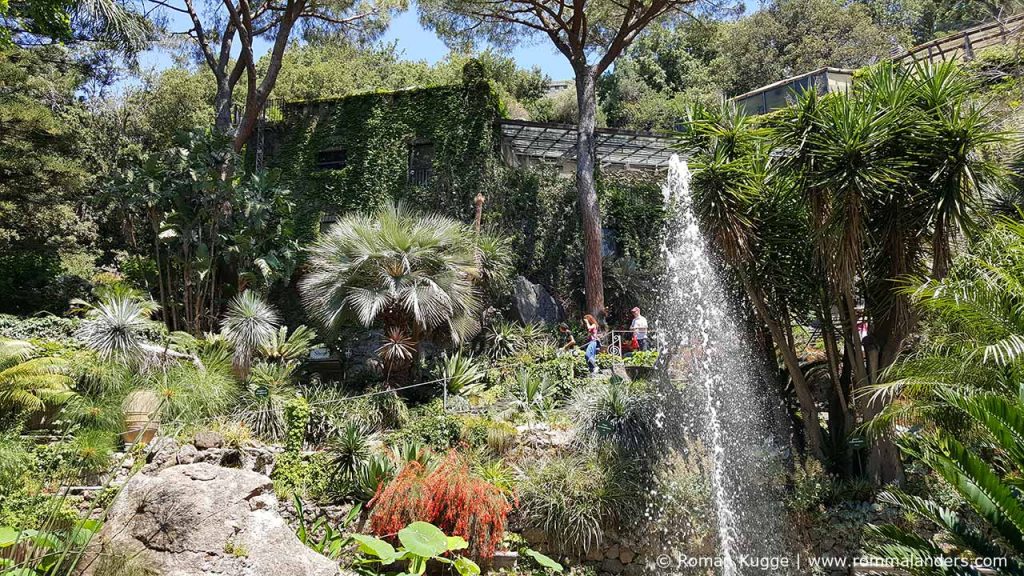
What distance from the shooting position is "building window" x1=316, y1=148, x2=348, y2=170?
19188mm

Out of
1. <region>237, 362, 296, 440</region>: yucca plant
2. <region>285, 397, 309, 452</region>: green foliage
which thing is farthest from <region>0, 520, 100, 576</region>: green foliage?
<region>237, 362, 296, 440</region>: yucca plant

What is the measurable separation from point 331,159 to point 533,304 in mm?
7366

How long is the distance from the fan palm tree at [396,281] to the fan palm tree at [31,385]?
4.09 meters

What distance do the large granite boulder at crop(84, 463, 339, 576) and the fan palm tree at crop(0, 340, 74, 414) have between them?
3191mm

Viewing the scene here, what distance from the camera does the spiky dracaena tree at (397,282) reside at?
12148 mm

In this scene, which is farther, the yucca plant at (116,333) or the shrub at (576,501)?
the yucca plant at (116,333)

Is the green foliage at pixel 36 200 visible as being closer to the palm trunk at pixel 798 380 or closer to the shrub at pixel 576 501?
the shrub at pixel 576 501

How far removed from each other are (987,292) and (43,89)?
76.1ft

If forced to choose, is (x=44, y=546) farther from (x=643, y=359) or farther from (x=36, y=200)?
(x=36, y=200)

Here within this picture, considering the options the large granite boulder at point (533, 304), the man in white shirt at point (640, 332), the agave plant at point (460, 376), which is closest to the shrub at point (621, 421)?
the agave plant at point (460, 376)

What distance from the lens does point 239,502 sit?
23.4 feet

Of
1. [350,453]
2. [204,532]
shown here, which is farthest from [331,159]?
[204,532]

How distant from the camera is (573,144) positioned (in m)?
19.9

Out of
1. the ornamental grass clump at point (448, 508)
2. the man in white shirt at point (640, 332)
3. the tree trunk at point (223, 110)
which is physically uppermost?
the tree trunk at point (223, 110)
